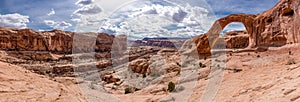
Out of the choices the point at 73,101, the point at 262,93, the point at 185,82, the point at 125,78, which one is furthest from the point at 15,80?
the point at 125,78

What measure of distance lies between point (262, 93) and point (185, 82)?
649 cm

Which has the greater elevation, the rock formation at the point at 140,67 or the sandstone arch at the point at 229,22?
the sandstone arch at the point at 229,22

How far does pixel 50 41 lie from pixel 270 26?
68.8m

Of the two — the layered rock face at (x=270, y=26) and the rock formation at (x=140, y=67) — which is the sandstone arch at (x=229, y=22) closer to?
the layered rock face at (x=270, y=26)

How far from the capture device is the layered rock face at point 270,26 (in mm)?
→ 18500

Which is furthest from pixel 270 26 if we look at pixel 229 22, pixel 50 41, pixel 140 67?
pixel 50 41

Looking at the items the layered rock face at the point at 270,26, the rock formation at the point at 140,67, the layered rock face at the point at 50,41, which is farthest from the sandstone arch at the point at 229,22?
the layered rock face at the point at 50,41

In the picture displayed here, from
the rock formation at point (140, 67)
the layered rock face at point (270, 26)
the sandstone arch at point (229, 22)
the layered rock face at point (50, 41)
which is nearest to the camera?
the layered rock face at point (270, 26)

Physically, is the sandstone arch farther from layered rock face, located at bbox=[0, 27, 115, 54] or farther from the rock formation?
layered rock face, located at bbox=[0, 27, 115, 54]

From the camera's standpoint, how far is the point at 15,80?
5301mm

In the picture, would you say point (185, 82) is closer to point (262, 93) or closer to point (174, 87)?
point (174, 87)

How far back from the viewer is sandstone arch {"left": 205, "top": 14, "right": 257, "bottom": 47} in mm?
25078

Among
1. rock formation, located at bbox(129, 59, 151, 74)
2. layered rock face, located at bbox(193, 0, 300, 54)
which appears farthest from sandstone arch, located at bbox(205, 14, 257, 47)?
rock formation, located at bbox(129, 59, 151, 74)

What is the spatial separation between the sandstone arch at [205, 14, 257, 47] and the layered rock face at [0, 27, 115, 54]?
60.6 meters
